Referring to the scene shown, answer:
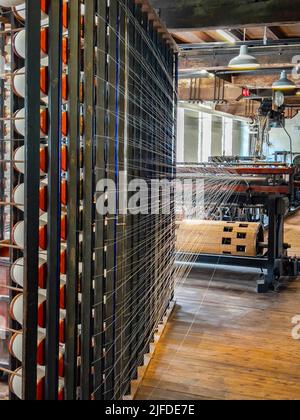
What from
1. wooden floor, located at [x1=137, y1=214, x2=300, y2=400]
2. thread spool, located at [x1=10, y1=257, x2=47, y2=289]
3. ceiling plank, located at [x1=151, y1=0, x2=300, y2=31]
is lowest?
wooden floor, located at [x1=137, y1=214, x2=300, y2=400]

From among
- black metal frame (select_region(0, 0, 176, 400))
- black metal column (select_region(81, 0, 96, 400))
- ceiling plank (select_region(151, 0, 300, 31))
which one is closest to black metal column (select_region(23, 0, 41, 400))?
black metal frame (select_region(0, 0, 176, 400))

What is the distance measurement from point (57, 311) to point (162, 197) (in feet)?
5.97

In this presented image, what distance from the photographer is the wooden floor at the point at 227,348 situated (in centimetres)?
253

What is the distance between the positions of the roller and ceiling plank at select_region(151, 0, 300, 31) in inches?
78.8

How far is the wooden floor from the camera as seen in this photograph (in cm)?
253

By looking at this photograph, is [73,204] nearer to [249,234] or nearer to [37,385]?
[37,385]

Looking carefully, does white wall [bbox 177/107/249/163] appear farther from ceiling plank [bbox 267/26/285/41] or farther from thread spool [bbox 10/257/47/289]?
thread spool [bbox 10/257/47/289]

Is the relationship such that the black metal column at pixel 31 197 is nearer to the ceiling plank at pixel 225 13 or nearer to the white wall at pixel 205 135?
the ceiling plank at pixel 225 13

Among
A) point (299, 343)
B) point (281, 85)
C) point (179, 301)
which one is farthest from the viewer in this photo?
point (281, 85)

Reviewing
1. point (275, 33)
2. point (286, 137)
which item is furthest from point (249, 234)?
point (286, 137)

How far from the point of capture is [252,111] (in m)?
10.2

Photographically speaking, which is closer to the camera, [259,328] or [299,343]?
[299,343]

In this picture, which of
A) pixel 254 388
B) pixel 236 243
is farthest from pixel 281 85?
pixel 254 388
